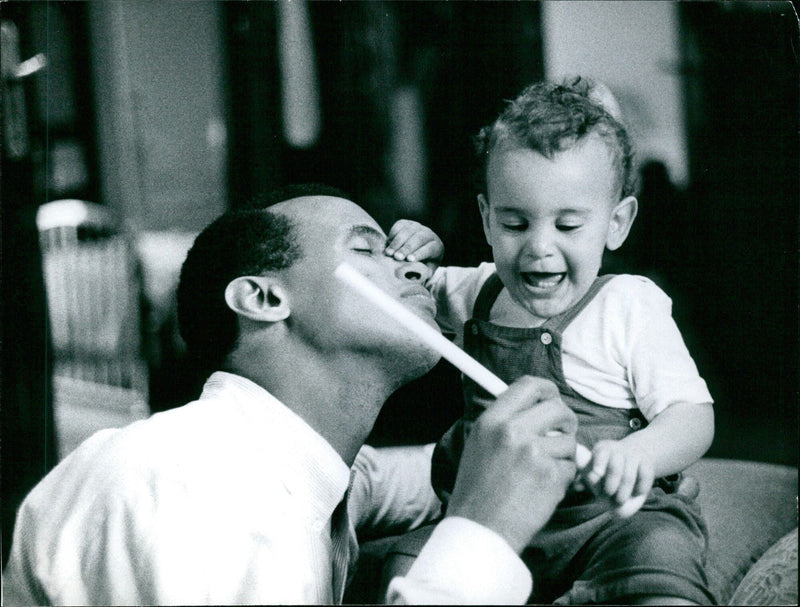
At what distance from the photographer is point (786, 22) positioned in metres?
0.72

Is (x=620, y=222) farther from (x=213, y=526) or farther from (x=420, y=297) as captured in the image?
(x=213, y=526)

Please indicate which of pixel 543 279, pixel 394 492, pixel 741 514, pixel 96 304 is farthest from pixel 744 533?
pixel 96 304

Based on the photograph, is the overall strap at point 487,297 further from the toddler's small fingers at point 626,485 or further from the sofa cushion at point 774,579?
the sofa cushion at point 774,579

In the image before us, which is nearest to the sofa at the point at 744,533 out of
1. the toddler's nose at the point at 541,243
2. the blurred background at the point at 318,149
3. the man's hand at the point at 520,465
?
the blurred background at the point at 318,149

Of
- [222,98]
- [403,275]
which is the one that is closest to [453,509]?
[403,275]

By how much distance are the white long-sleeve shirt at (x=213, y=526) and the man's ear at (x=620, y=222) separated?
0.83ft

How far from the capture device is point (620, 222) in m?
0.67

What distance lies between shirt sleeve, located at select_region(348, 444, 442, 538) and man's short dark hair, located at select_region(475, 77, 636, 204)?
396 mm

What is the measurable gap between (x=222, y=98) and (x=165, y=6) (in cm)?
9

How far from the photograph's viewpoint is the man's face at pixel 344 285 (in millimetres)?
688

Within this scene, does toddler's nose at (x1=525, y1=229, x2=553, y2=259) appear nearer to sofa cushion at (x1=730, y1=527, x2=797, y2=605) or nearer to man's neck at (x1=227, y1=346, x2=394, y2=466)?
man's neck at (x1=227, y1=346, x2=394, y2=466)

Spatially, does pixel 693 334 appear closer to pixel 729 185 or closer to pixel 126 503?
pixel 729 185

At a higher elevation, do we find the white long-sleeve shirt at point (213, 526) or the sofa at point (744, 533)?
the white long-sleeve shirt at point (213, 526)

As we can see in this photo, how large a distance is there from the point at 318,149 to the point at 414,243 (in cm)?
13
